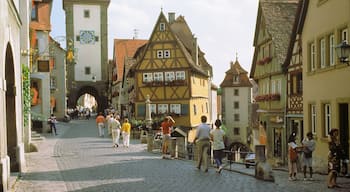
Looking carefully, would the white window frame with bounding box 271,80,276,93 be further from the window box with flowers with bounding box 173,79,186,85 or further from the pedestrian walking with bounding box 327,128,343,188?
the pedestrian walking with bounding box 327,128,343,188

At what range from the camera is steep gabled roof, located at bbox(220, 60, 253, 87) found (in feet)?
240

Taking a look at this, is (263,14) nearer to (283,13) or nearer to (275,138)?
(283,13)

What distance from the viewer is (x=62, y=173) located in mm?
16250

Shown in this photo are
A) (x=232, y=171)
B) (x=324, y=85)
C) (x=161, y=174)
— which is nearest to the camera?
(x=161, y=174)

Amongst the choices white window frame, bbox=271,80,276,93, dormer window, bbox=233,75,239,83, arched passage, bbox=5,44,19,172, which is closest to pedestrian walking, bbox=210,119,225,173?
arched passage, bbox=5,44,19,172

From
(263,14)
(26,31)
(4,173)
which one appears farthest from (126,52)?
(4,173)

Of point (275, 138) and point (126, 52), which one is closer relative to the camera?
point (275, 138)

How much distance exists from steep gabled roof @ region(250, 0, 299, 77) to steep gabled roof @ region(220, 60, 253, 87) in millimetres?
39935

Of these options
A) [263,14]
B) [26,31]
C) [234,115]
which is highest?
[263,14]

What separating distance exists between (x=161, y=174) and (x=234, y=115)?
58691mm

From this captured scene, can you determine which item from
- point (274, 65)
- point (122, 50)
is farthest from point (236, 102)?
point (274, 65)

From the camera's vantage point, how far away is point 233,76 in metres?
73.6

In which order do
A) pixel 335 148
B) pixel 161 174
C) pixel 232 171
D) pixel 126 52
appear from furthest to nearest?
1. pixel 126 52
2. pixel 232 171
3. pixel 161 174
4. pixel 335 148

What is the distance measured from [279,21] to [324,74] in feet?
39.7
